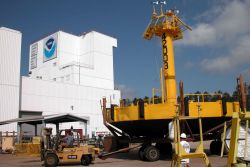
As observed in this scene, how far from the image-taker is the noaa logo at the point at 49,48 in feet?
185

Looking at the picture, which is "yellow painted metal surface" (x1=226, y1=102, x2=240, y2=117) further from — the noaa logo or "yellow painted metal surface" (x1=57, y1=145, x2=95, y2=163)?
the noaa logo

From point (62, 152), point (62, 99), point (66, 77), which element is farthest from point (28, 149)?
point (66, 77)

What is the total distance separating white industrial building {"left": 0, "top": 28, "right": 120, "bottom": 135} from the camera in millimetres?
38438

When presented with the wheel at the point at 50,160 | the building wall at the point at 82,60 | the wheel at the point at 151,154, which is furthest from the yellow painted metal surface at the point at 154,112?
the building wall at the point at 82,60

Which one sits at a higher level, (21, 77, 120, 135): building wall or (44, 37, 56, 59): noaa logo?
(44, 37, 56, 59): noaa logo

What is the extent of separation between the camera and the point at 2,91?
115 ft

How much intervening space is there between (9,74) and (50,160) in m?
23.8

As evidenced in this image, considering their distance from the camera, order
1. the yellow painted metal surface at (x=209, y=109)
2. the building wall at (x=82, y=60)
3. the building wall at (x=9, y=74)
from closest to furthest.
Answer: the yellow painted metal surface at (x=209, y=109) < the building wall at (x=9, y=74) < the building wall at (x=82, y=60)

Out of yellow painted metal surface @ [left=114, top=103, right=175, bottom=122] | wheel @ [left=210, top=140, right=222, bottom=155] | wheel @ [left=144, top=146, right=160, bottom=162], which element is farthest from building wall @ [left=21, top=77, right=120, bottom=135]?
wheel @ [left=210, top=140, right=222, bottom=155]

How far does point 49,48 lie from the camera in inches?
2249

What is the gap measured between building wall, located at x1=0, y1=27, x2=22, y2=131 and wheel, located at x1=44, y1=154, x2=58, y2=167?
22.0 meters

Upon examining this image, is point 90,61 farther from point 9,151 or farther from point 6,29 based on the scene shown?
point 9,151

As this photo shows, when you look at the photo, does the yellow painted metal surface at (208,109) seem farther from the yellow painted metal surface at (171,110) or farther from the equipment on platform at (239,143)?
the equipment on platform at (239,143)

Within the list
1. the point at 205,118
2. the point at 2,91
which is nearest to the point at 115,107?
the point at 205,118
